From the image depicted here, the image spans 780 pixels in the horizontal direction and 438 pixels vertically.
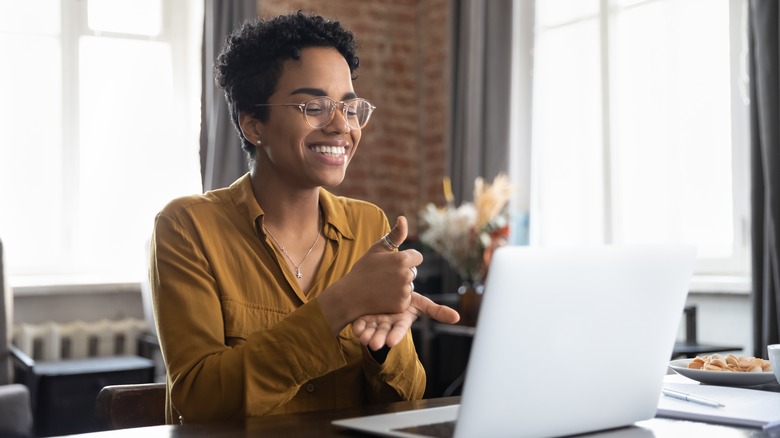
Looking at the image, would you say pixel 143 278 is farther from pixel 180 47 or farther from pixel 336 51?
pixel 336 51

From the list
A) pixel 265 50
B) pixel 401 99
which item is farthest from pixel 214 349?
pixel 401 99

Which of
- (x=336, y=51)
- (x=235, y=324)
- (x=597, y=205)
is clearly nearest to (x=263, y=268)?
(x=235, y=324)

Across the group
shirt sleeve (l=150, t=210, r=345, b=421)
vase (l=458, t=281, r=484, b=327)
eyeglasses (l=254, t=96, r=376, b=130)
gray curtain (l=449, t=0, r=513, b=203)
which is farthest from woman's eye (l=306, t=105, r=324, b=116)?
gray curtain (l=449, t=0, r=513, b=203)

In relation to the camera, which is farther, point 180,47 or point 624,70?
point 180,47

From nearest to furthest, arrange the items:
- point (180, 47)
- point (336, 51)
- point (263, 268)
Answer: point (263, 268)
point (336, 51)
point (180, 47)

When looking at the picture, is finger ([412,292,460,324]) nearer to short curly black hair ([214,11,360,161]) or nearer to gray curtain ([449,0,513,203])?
short curly black hair ([214,11,360,161])

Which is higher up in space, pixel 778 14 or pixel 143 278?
pixel 778 14

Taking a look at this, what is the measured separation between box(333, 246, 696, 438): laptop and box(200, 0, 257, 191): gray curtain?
3.58 meters

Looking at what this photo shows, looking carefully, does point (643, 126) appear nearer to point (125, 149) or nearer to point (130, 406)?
point (125, 149)

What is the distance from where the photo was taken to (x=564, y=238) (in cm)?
454

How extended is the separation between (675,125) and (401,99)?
1.91 meters

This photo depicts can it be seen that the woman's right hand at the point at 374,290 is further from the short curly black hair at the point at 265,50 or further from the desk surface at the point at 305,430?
the short curly black hair at the point at 265,50

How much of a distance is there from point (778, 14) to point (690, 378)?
237 cm

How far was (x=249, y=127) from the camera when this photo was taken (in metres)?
1.87
